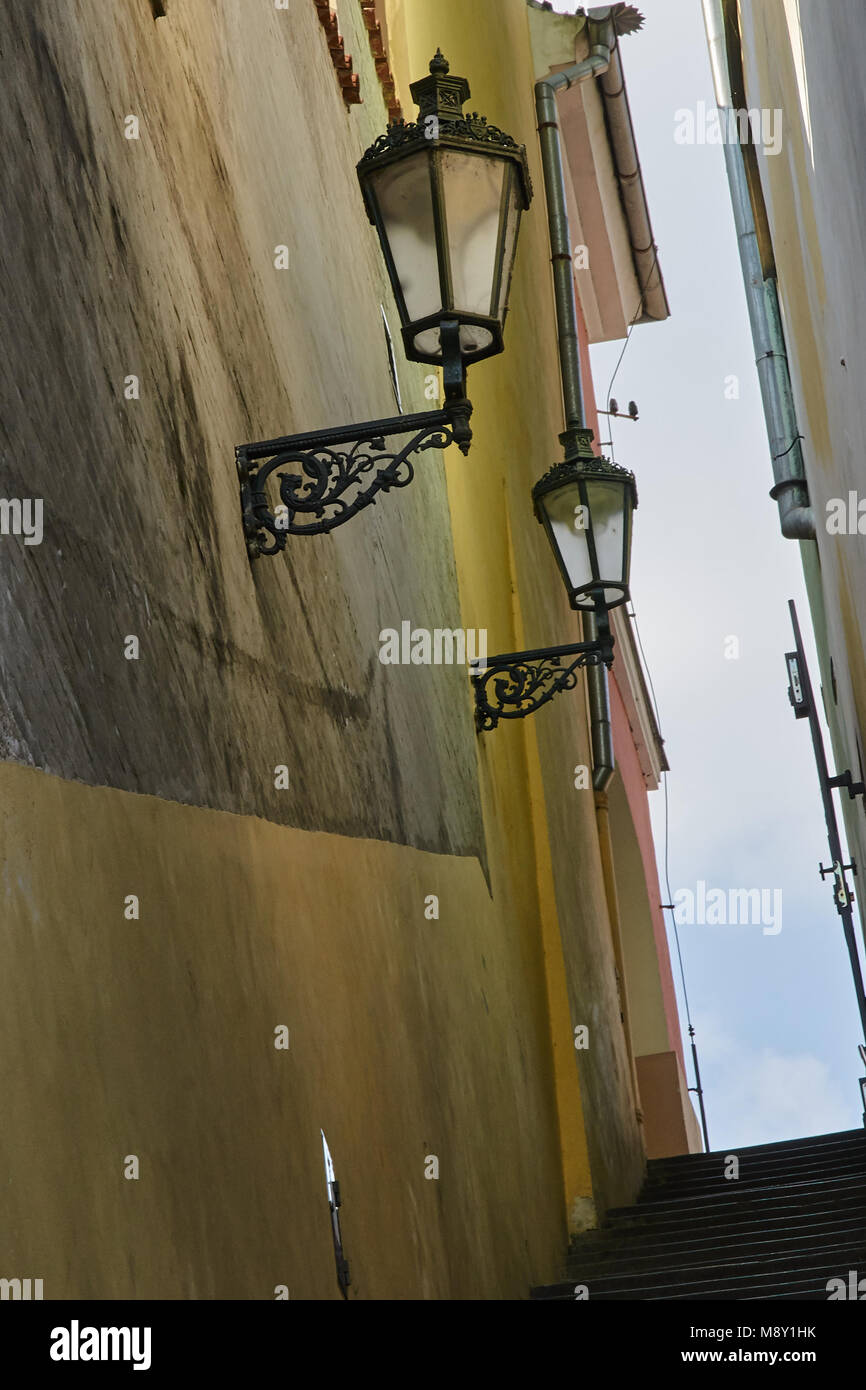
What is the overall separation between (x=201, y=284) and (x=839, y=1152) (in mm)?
6236

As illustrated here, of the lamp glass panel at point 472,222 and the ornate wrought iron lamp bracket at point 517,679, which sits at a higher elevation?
the ornate wrought iron lamp bracket at point 517,679

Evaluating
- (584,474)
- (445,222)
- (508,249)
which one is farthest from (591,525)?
(445,222)

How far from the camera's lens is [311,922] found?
12.8ft

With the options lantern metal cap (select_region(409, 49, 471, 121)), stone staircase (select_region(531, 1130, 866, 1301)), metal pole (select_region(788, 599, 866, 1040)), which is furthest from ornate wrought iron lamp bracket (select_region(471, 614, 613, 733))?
metal pole (select_region(788, 599, 866, 1040))

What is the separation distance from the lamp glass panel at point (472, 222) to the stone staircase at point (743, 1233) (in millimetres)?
2922

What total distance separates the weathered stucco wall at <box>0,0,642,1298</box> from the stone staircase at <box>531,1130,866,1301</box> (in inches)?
17.8

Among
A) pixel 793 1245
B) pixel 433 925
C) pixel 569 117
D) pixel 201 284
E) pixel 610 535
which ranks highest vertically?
pixel 569 117

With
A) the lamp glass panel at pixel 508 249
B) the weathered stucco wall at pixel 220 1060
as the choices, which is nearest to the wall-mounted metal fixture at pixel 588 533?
Result: the weathered stucco wall at pixel 220 1060

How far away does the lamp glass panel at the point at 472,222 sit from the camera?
3.90 meters

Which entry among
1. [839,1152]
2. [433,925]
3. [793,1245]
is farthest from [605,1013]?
[433,925]

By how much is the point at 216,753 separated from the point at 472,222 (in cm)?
148

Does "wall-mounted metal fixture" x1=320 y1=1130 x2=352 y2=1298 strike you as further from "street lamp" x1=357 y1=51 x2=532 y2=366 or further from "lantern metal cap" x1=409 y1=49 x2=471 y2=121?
"lantern metal cap" x1=409 y1=49 x2=471 y2=121

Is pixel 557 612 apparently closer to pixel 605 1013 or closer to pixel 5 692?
pixel 605 1013

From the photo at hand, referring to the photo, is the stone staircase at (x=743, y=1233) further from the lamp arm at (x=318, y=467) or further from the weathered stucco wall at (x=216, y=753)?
the lamp arm at (x=318, y=467)
